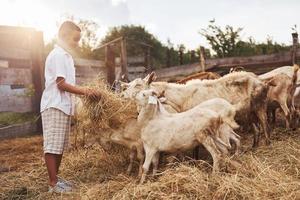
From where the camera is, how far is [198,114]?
5.41 metres

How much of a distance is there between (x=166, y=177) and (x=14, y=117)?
21.7 ft

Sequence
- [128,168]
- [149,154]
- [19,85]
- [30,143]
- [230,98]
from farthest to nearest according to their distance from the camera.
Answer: [19,85], [30,143], [230,98], [128,168], [149,154]

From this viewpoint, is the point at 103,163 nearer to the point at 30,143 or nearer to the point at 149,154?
the point at 149,154

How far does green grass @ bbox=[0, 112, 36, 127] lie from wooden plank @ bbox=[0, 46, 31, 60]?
54.2 inches

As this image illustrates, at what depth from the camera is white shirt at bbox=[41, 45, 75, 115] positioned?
18.1 feet

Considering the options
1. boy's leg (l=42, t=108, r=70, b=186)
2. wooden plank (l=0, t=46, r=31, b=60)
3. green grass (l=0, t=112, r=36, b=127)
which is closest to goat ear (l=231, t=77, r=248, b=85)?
boy's leg (l=42, t=108, r=70, b=186)

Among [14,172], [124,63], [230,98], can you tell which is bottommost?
[14,172]

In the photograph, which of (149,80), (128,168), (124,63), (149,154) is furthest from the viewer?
(124,63)

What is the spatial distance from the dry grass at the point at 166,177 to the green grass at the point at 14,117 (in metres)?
2.39

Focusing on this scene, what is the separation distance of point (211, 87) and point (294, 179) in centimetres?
283

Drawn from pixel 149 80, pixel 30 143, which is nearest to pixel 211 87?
pixel 149 80

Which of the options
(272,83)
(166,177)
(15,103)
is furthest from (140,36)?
(166,177)

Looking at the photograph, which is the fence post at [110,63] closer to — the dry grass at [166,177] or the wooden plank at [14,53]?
the wooden plank at [14,53]

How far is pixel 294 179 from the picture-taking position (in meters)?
4.90
